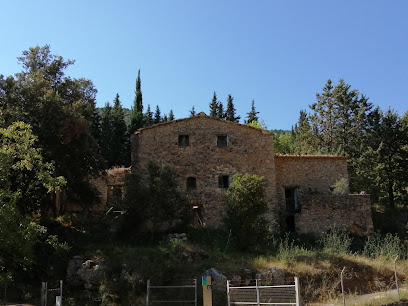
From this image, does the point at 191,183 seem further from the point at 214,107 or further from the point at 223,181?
the point at 214,107

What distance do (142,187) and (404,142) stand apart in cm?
2145

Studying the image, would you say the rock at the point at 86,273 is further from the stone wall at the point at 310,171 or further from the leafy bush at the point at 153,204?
the stone wall at the point at 310,171

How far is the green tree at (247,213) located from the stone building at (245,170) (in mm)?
4048

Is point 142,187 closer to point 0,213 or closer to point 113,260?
point 113,260

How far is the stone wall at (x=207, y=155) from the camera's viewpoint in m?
25.3

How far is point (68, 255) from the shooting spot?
19203 millimetres

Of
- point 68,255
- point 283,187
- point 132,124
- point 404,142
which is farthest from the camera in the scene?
point 132,124

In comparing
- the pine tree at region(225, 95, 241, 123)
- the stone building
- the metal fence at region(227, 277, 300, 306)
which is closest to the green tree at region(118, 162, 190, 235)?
the stone building

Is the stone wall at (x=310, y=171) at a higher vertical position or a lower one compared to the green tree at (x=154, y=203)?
higher

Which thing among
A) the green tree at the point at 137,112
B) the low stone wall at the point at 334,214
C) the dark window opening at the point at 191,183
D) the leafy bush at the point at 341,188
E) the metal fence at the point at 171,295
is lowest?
the metal fence at the point at 171,295

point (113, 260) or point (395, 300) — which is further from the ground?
point (113, 260)

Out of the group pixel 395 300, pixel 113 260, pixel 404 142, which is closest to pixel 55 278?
pixel 113 260

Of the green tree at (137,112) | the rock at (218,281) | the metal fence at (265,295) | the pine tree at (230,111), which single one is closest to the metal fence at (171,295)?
the rock at (218,281)

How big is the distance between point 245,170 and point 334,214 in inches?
243
